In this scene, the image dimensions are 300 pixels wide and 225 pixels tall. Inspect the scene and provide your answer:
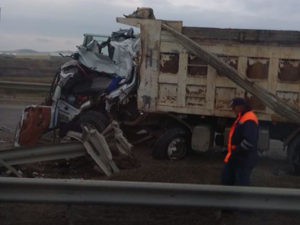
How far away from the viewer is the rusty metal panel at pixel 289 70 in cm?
965

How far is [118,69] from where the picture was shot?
37.3ft

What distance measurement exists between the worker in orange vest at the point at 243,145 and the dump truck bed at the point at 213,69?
10.5ft

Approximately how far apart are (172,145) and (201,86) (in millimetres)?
1188

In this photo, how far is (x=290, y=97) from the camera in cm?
972

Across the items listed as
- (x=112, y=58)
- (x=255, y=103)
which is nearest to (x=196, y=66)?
(x=255, y=103)

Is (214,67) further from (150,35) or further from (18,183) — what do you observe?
(18,183)

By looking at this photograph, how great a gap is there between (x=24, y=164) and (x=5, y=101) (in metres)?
13.4

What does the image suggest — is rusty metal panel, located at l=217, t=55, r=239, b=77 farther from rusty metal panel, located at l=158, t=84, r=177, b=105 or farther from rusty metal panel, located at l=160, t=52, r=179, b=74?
rusty metal panel, located at l=158, t=84, r=177, b=105

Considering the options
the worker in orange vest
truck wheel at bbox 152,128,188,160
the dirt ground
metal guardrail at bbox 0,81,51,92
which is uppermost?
metal guardrail at bbox 0,81,51,92

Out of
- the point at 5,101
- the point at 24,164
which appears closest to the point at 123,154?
the point at 24,164

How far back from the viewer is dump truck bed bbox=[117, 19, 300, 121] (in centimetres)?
973

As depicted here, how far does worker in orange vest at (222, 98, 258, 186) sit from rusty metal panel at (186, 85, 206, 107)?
3344 millimetres

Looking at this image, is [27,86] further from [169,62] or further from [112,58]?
[169,62]

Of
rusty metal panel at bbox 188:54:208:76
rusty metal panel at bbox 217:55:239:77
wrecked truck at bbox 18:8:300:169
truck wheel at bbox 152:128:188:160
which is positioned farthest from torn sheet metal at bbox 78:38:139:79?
rusty metal panel at bbox 217:55:239:77
